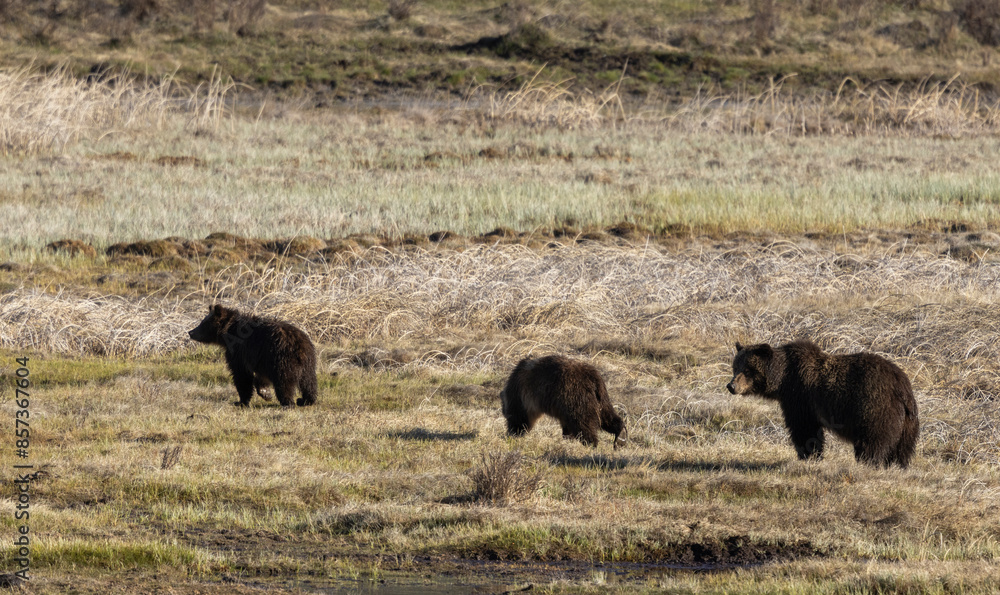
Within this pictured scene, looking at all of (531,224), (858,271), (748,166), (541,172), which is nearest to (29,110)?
(541,172)

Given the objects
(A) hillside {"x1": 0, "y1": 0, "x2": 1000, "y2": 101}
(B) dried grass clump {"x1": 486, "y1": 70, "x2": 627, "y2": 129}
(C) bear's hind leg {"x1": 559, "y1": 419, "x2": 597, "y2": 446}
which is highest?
(A) hillside {"x1": 0, "y1": 0, "x2": 1000, "y2": 101}

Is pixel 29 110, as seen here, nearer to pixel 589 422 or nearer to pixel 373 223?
pixel 373 223

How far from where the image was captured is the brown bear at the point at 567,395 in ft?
33.7

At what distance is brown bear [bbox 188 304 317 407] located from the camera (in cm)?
1195

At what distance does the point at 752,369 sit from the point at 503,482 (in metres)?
2.15

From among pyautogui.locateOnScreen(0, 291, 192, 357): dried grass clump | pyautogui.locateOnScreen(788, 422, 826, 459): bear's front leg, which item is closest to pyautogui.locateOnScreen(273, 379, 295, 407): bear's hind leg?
pyautogui.locateOnScreen(0, 291, 192, 357): dried grass clump

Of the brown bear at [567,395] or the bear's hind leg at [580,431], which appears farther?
the bear's hind leg at [580,431]

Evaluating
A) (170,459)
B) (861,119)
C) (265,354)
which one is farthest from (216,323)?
(861,119)

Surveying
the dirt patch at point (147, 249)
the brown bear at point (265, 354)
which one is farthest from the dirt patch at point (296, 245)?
the brown bear at point (265, 354)

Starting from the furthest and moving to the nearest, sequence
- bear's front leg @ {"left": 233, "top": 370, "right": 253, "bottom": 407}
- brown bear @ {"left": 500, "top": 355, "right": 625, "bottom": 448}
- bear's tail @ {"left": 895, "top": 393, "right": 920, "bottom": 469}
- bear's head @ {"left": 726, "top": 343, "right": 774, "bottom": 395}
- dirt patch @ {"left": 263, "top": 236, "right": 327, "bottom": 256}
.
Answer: dirt patch @ {"left": 263, "top": 236, "right": 327, "bottom": 256}, bear's front leg @ {"left": 233, "top": 370, "right": 253, "bottom": 407}, brown bear @ {"left": 500, "top": 355, "right": 625, "bottom": 448}, bear's head @ {"left": 726, "top": 343, "right": 774, "bottom": 395}, bear's tail @ {"left": 895, "top": 393, "right": 920, "bottom": 469}

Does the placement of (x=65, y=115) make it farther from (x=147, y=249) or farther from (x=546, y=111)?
(x=147, y=249)

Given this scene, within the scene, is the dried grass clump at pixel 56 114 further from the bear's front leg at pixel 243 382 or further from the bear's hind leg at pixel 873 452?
the bear's hind leg at pixel 873 452

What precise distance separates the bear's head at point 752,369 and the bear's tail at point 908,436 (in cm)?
104

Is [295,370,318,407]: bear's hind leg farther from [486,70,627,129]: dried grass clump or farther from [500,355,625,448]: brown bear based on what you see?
[486,70,627,129]: dried grass clump
